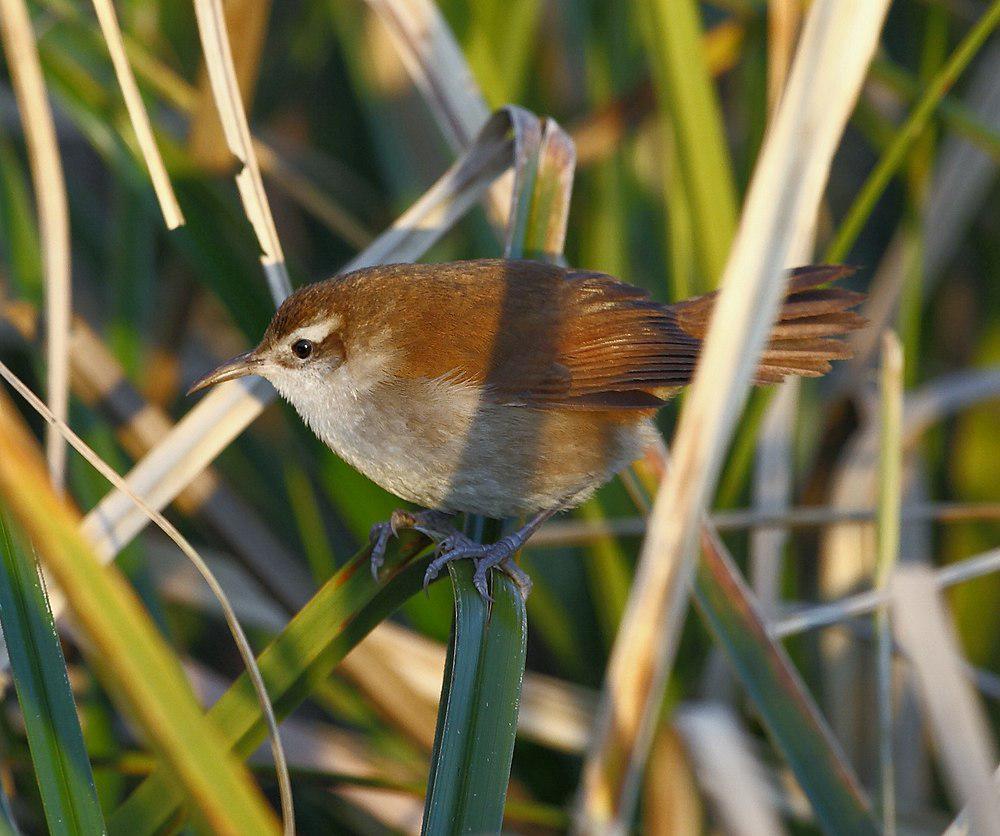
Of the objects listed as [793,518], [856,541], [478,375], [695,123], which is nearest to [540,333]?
[478,375]

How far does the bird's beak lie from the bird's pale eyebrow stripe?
0.29 feet

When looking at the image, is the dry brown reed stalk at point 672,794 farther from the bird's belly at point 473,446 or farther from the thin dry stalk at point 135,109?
the thin dry stalk at point 135,109

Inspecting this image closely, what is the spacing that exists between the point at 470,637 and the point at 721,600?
0.52 meters

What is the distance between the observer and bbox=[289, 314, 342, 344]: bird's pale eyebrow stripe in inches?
85.1

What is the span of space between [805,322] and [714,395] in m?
1.34

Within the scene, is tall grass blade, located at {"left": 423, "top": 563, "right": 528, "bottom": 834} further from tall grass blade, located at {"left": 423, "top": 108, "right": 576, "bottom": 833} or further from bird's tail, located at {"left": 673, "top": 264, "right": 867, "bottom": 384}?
bird's tail, located at {"left": 673, "top": 264, "right": 867, "bottom": 384}

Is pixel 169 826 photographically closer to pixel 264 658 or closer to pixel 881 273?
pixel 264 658

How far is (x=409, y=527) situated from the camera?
209 centimetres

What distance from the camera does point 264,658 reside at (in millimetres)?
1565

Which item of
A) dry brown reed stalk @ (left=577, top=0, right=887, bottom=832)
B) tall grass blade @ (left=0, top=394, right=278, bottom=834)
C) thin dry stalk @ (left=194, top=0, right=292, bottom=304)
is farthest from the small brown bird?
tall grass blade @ (left=0, top=394, right=278, bottom=834)

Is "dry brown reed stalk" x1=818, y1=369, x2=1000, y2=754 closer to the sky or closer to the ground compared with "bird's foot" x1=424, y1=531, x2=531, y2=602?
closer to the sky

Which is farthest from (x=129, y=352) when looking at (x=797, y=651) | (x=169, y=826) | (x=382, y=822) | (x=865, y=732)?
(x=865, y=732)

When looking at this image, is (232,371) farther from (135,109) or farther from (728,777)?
(728,777)

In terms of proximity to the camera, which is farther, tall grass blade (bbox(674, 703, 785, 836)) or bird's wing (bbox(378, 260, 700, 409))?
bird's wing (bbox(378, 260, 700, 409))
